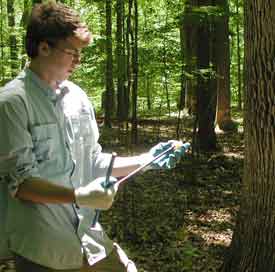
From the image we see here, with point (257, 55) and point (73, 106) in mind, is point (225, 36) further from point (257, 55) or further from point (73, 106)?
point (73, 106)

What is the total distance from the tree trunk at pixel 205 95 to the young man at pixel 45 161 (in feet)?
22.3

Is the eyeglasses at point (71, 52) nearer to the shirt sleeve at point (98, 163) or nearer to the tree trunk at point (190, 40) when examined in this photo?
the shirt sleeve at point (98, 163)

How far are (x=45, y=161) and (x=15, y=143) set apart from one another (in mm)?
193

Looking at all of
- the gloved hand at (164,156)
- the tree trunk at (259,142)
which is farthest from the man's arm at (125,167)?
the tree trunk at (259,142)

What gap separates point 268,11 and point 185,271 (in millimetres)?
2668

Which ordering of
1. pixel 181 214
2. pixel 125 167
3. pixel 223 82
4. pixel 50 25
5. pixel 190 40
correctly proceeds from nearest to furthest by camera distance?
pixel 50 25 → pixel 125 167 → pixel 181 214 → pixel 190 40 → pixel 223 82

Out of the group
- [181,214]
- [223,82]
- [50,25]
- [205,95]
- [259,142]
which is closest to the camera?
[50,25]

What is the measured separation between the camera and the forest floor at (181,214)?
549 centimetres

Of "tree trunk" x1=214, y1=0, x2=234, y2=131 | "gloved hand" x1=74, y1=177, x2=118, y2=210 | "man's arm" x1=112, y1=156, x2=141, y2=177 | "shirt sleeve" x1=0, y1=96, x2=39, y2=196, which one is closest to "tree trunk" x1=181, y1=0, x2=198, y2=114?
"tree trunk" x1=214, y1=0, x2=234, y2=131

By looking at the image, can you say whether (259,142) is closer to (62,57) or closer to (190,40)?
(62,57)

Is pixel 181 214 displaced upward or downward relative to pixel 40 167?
downward

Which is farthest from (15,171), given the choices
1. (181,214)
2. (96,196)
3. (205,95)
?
(205,95)

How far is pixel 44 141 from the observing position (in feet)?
7.18

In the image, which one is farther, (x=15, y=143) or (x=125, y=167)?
(x=125, y=167)
